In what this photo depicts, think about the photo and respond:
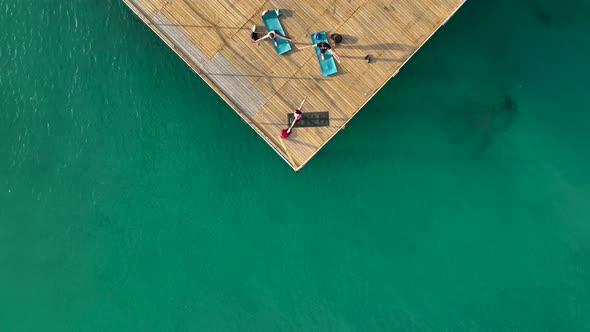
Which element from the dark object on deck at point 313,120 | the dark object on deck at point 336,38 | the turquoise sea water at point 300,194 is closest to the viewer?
the dark object on deck at point 336,38

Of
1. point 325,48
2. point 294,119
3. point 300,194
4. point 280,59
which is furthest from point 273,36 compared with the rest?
point 300,194

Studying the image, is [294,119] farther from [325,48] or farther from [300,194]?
[300,194]

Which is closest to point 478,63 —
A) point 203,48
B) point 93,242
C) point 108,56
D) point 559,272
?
point 559,272

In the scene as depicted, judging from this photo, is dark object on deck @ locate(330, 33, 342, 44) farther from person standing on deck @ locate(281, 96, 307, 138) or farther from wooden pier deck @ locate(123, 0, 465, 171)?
person standing on deck @ locate(281, 96, 307, 138)

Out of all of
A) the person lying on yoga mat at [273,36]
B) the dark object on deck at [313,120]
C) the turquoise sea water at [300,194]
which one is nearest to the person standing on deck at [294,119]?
the dark object on deck at [313,120]

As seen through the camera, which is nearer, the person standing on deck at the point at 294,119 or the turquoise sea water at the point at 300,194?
the person standing on deck at the point at 294,119

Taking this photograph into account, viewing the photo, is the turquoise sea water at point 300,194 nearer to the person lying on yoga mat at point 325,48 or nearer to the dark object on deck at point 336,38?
the person lying on yoga mat at point 325,48
